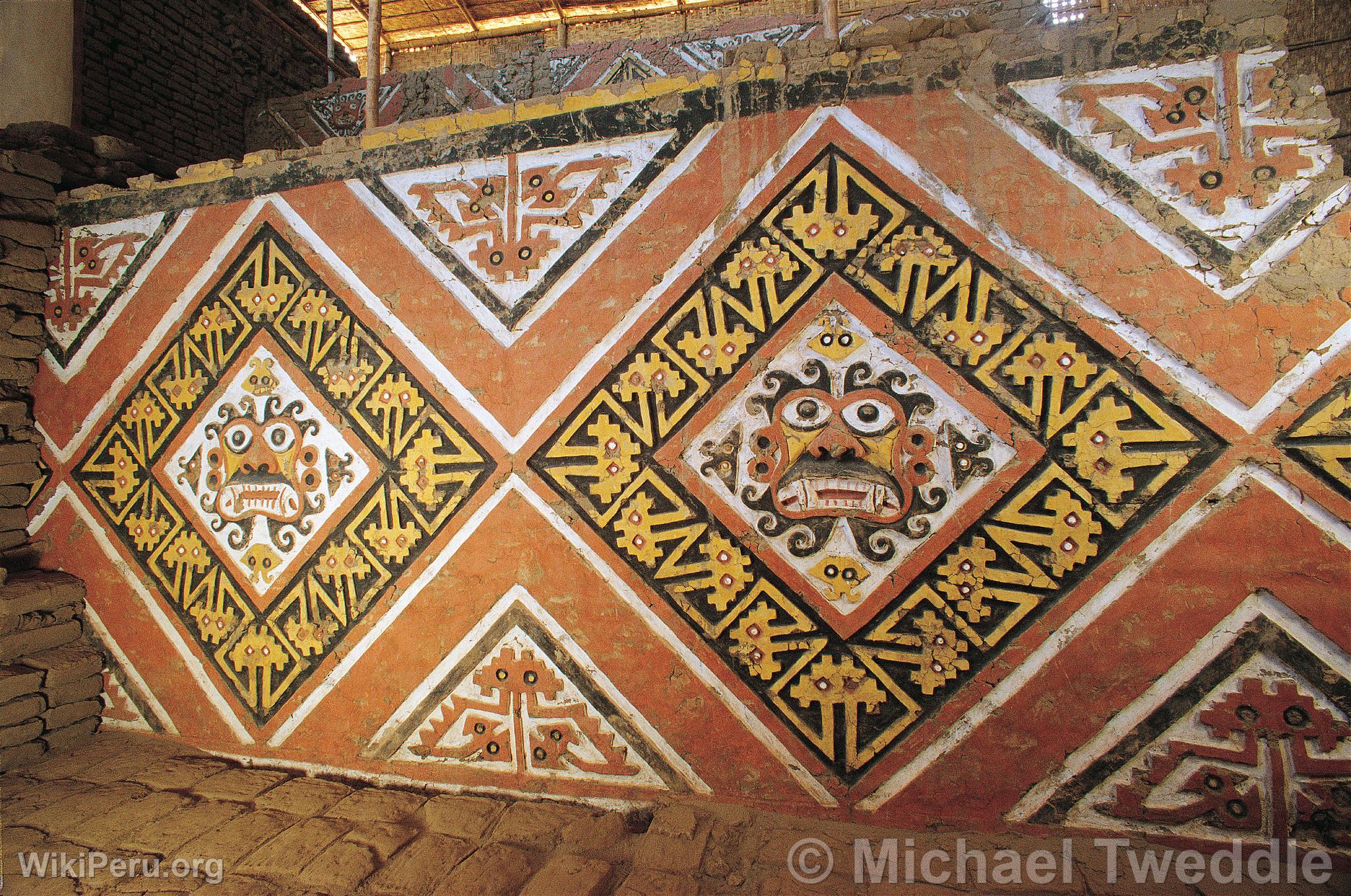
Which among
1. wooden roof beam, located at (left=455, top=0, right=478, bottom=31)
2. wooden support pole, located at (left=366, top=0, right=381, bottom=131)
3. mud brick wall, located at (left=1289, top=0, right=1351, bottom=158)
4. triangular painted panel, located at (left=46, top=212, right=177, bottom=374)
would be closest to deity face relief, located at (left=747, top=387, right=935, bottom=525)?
wooden support pole, located at (left=366, top=0, right=381, bottom=131)

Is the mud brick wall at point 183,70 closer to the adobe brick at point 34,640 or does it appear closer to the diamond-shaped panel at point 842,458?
the adobe brick at point 34,640

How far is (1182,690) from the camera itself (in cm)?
176

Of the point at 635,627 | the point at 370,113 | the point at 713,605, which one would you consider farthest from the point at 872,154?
the point at 370,113

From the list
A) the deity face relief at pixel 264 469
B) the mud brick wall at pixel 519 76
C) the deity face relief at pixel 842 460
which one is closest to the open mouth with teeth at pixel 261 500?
the deity face relief at pixel 264 469

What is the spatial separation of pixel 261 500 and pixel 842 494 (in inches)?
86.4

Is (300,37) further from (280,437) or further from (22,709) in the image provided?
(22,709)

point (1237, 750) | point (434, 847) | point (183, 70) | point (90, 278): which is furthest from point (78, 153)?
point (1237, 750)

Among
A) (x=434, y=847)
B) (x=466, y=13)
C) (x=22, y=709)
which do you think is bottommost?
(x=22, y=709)

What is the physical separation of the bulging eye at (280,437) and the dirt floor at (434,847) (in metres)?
1.26

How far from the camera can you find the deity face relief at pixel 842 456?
193 cm

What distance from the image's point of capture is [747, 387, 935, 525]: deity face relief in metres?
1.93

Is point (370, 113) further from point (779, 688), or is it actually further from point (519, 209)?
point (779, 688)

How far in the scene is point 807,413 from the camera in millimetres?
1992

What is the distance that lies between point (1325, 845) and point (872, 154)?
7.56ft
